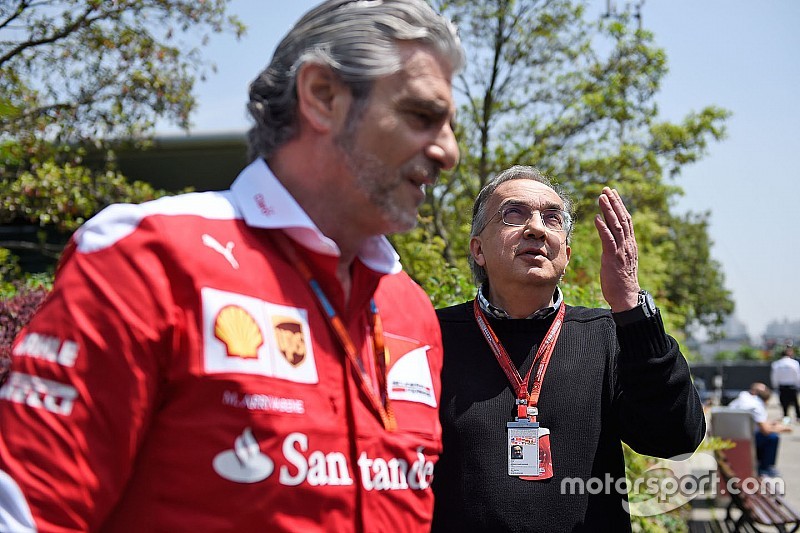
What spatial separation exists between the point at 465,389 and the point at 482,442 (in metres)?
0.20

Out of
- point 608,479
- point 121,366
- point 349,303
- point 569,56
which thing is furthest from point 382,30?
point 569,56

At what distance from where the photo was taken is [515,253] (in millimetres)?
3068

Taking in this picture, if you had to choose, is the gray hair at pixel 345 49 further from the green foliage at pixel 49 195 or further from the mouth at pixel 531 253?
the green foliage at pixel 49 195

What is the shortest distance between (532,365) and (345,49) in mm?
1623

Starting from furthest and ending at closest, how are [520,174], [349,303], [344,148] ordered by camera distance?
1. [520,174]
2. [349,303]
3. [344,148]

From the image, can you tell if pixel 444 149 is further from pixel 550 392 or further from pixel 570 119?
pixel 570 119

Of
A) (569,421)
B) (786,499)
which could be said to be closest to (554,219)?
(569,421)

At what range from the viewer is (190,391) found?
1.38 metres

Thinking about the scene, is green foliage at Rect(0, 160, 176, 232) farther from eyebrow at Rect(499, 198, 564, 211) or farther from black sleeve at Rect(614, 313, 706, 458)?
black sleeve at Rect(614, 313, 706, 458)

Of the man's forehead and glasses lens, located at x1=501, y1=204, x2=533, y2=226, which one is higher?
the man's forehead

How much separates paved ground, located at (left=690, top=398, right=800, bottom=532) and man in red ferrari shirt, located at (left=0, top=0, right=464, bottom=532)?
25.0 ft

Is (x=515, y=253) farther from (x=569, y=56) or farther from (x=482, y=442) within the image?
(x=569, y=56)

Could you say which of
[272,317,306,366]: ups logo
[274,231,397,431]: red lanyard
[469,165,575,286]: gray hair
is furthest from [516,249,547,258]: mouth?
[272,317,306,366]: ups logo

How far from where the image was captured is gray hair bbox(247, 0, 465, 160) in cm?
156
